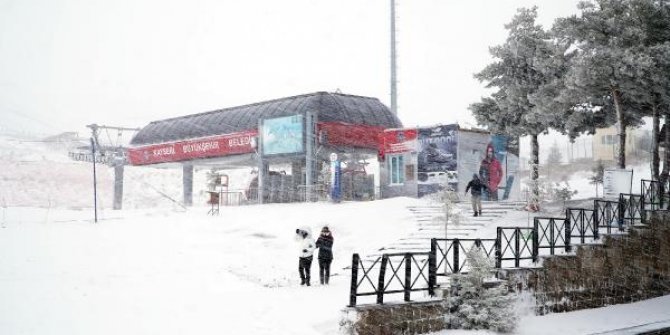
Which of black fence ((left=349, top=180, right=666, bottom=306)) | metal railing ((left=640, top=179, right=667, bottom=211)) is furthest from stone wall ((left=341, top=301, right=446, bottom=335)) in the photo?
metal railing ((left=640, top=179, right=667, bottom=211))

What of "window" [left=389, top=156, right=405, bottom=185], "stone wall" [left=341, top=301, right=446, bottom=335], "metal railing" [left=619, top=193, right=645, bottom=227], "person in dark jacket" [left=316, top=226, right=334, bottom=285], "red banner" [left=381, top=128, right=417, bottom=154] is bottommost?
"stone wall" [left=341, top=301, right=446, bottom=335]

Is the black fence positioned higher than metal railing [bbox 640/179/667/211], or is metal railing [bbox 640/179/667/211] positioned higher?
metal railing [bbox 640/179/667/211]

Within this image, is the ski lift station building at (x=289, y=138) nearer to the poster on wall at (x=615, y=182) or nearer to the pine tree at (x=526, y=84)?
the pine tree at (x=526, y=84)

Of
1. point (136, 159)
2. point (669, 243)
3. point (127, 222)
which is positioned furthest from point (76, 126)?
point (669, 243)

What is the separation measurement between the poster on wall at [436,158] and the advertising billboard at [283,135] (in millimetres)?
7086

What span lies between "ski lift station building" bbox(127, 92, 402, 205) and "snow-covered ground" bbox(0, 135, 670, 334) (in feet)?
14.9

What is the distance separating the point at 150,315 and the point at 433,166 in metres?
20.3

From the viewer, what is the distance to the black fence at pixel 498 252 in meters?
11.6

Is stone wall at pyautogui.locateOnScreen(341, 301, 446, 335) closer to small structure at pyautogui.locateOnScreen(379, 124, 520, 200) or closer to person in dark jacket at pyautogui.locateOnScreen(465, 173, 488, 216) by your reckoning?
person in dark jacket at pyautogui.locateOnScreen(465, 173, 488, 216)

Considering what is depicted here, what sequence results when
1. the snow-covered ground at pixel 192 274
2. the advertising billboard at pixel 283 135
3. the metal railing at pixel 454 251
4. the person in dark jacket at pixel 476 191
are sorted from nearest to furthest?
the snow-covered ground at pixel 192 274, the metal railing at pixel 454 251, the person in dark jacket at pixel 476 191, the advertising billboard at pixel 283 135

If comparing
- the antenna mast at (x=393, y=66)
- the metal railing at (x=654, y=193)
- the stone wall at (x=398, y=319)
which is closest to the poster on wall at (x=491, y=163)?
the metal railing at (x=654, y=193)

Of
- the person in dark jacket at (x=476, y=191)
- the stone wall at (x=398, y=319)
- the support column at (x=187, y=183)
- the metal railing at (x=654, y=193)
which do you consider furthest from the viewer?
the support column at (x=187, y=183)

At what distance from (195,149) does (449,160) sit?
18.4m

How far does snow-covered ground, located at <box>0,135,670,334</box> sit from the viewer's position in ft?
35.9
